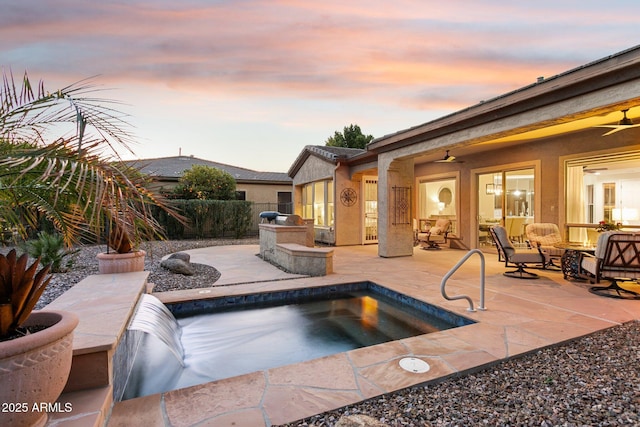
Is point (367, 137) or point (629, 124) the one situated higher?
point (367, 137)

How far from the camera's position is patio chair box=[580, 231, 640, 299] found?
196 inches

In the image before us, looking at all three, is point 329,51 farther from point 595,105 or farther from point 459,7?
point 595,105

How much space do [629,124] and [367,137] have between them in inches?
1013

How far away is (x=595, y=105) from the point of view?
4512 mm

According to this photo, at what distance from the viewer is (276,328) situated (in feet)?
14.8

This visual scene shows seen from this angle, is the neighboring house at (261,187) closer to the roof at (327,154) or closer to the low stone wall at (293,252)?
the roof at (327,154)

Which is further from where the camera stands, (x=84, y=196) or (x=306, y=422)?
(x=84, y=196)

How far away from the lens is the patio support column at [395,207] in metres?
9.34

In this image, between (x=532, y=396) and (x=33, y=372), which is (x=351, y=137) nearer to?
(x=532, y=396)

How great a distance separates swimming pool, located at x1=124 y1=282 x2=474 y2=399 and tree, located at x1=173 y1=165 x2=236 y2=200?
11272mm

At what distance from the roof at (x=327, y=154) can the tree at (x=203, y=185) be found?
136 inches

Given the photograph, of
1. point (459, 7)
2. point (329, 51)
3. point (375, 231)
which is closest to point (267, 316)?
point (329, 51)

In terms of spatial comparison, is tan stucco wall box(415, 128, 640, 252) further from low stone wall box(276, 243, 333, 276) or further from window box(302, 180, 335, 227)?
low stone wall box(276, 243, 333, 276)

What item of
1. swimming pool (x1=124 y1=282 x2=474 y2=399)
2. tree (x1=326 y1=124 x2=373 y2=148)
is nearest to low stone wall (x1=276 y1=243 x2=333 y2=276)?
swimming pool (x1=124 y1=282 x2=474 y2=399)
